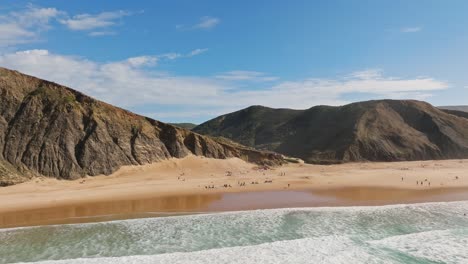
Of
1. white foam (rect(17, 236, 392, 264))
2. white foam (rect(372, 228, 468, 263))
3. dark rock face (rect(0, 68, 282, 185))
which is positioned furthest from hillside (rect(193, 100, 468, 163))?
white foam (rect(17, 236, 392, 264))

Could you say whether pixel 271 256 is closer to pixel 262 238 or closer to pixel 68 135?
pixel 262 238

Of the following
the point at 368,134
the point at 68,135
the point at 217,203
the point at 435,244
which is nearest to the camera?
the point at 435,244

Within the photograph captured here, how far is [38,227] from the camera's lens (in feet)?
61.5

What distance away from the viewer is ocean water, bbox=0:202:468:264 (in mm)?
13344

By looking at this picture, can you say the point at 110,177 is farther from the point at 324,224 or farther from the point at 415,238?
the point at 415,238

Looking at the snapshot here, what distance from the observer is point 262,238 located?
15984 mm

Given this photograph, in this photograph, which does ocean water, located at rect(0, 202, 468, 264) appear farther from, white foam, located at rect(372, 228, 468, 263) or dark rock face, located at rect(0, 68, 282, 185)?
dark rock face, located at rect(0, 68, 282, 185)

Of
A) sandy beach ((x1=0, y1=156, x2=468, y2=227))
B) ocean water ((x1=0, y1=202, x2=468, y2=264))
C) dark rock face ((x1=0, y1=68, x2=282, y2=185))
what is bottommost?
ocean water ((x1=0, y1=202, x2=468, y2=264))

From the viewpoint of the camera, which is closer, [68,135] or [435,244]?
[435,244]

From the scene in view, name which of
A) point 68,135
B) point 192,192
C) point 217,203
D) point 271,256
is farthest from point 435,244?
point 68,135

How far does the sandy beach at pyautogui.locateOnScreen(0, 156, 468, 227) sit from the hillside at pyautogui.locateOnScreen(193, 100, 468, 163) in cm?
2127

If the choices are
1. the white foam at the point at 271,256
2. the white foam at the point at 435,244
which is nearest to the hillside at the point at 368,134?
the white foam at the point at 435,244

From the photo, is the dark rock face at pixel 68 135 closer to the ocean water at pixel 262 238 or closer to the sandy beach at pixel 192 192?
the sandy beach at pixel 192 192

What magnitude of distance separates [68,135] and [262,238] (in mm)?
26711
